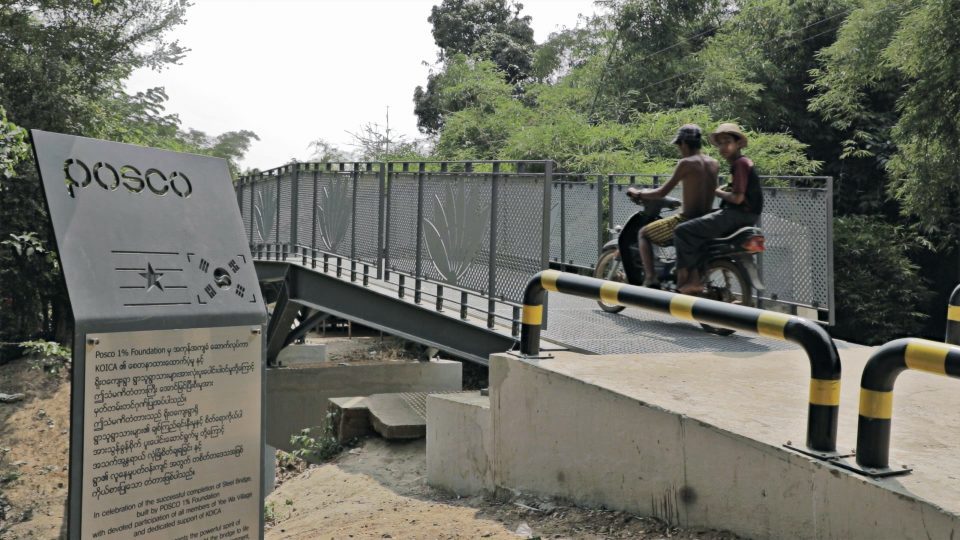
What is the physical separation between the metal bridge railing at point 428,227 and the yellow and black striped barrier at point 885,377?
405 centimetres

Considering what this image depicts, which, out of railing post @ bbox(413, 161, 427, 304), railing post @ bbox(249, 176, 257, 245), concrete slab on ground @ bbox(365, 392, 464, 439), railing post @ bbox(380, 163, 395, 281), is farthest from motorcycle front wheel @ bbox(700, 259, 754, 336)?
railing post @ bbox(249, 176, 257, 245)

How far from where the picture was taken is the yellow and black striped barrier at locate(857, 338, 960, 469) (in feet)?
11.2

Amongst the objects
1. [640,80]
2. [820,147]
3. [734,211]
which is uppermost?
[640,80]

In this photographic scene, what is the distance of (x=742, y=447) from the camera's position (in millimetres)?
4320

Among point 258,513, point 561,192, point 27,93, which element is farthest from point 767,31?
point 258,513

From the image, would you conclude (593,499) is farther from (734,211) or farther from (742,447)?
(734,211)

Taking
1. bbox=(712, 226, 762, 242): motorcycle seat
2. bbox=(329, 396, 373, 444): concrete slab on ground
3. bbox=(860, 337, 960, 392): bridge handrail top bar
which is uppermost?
bbox=(712, 226, 762, 242): motorcycle seat

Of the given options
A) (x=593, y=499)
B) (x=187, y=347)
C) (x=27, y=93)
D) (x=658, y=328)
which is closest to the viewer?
(x=187, y=347)

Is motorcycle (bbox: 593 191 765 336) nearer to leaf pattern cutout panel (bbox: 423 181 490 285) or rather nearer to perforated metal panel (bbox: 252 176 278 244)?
leaf pattern cutout panel (bbox: 423 181 490 285)

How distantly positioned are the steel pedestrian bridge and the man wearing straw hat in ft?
1.99

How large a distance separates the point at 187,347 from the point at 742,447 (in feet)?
8.08

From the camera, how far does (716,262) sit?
325 inches

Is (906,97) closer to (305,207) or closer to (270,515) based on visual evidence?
(305,207)

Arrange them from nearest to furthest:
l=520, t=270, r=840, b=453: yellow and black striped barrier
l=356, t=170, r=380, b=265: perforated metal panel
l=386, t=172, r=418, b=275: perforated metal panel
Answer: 1. l=520, t=270, r=840, b=453: yellow and black striped barrier
2. l=386, t=172, r=418, b=275: perforated metal panel
3. l=356, t=170, r=380, b=265: perforated metal panel
